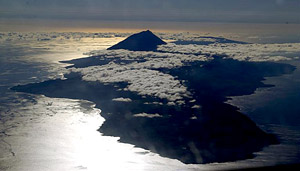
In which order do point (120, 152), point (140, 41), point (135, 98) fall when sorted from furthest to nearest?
point (140, 41)
point (135, 98)
point (120, 152)

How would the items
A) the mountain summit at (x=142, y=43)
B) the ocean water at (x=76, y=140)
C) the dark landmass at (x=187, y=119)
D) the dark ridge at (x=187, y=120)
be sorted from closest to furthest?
the ocean water at (x=76, y=140)
the dark ridge at (x=187, y=120)
the dark landmass at (x=187, y=119)
the mountain summit at (x=142, y=43)

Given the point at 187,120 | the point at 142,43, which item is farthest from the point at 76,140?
the point at 142,43

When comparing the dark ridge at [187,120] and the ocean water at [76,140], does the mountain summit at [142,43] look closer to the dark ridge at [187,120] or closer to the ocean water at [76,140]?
the dark ridge at [187,120]

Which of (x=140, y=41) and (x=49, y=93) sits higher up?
(x=140, y=41)

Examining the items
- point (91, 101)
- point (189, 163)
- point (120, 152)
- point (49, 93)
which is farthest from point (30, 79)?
point (189, 163)

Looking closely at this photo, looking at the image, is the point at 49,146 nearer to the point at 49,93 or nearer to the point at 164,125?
the point at 164,125

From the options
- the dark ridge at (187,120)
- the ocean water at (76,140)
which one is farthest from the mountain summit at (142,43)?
the ocean water at (76,140)

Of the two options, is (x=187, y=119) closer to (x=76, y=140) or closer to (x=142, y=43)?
(x=76, y=140)
